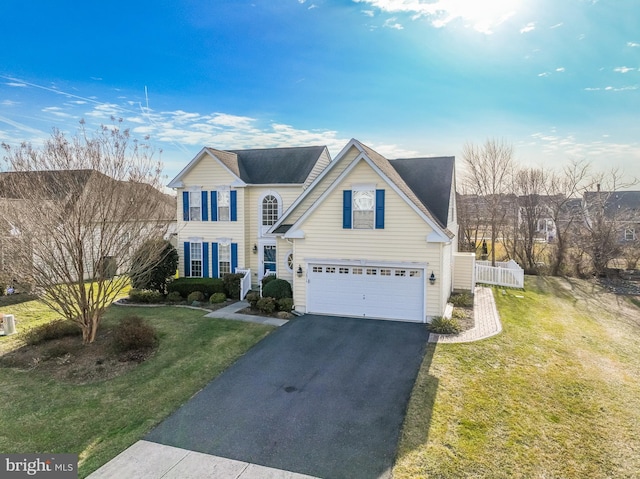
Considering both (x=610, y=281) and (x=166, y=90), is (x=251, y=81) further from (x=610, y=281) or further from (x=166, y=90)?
(x=610, y=281)

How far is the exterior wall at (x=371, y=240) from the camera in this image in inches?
536

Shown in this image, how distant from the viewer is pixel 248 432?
703 cm

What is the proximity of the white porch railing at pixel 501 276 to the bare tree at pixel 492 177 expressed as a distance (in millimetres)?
8533

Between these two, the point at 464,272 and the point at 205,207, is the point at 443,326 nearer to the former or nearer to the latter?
the point at 464,272

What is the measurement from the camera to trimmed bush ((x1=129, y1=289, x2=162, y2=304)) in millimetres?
18234

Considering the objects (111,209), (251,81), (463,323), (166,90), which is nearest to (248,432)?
(111,209)

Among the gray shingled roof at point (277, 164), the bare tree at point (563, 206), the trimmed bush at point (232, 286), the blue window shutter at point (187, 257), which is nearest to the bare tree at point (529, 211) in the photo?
the bare tree at point (563, 206)

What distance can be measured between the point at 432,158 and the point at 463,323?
30.9 ft

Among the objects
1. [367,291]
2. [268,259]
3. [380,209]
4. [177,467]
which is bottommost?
[177,467]

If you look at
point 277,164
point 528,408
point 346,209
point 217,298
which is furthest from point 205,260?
point 528,408

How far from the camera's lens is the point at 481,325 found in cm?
1372

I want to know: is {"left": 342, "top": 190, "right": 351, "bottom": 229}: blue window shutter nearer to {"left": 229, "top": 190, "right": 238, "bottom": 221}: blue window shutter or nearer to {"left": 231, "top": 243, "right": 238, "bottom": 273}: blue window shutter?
{"left": 229, "top": 190, "right": 238, "bottom": 221}: blue window shutter

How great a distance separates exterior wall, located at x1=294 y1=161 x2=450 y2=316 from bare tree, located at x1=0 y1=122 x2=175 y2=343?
21.2 ft

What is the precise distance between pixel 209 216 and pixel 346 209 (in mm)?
9814
